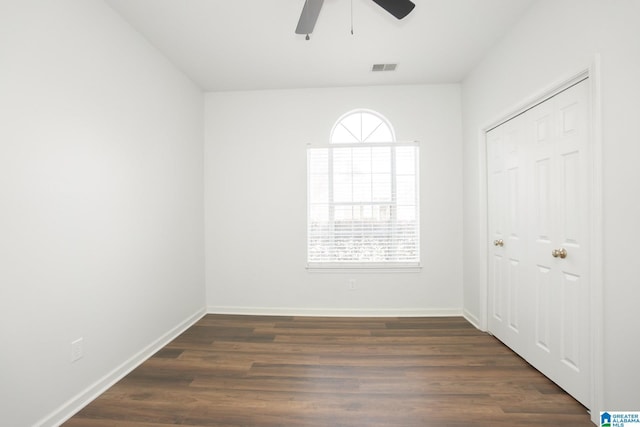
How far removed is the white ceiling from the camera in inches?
91.9

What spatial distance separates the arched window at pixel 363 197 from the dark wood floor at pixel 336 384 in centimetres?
98

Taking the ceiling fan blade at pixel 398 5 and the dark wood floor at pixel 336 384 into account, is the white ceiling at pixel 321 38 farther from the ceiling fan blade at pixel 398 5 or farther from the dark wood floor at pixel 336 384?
Answer: the dark wood floor at pixel 336 384

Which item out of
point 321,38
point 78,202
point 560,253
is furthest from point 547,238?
point 78,202

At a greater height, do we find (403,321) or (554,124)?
(554,124)

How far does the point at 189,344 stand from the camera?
2951mm

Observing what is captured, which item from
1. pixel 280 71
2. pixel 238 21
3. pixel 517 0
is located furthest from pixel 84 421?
pixel 517 0

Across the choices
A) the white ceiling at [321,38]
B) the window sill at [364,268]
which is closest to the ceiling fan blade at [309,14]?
the white ceiling at [321,38]

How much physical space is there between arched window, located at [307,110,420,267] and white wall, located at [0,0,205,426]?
1.74 metres

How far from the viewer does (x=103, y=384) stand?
2.17m

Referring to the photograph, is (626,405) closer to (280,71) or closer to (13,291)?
(13,291)

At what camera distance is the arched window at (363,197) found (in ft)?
12.3

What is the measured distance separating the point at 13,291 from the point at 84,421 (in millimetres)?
943

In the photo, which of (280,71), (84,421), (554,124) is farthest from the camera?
(280,71)

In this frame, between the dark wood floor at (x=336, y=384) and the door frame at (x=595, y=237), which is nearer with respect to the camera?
the door frame at (x=595, y=237)
